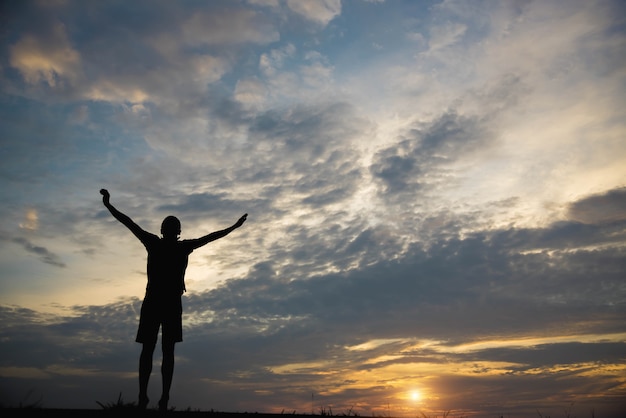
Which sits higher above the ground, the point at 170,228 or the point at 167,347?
the point at 170,228

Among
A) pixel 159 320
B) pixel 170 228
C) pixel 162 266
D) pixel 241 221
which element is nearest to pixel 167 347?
pixel 159 320

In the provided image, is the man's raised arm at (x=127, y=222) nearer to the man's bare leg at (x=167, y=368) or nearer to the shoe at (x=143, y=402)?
the man's bare leg at (x=167, y=368)

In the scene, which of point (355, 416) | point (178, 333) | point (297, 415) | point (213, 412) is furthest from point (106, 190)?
point (355, 416)

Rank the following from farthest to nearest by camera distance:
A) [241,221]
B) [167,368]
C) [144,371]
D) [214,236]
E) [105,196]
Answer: [241,221] < [214,236] < [105,196] < [167,368] < [144,371]

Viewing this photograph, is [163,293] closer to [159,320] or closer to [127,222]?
[159,320]

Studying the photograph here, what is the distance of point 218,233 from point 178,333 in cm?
162

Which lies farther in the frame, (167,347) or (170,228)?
(170,228)

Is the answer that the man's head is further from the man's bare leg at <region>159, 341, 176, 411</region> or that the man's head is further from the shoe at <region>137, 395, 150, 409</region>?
the shoe at <region>137, 395, 150, 409</region>

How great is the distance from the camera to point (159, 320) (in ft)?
22.9

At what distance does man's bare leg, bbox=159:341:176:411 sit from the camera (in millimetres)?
6760

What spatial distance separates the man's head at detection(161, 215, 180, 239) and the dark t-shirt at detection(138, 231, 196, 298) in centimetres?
10

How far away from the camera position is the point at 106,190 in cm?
A: 749

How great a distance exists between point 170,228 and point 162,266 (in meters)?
Result: 0.57

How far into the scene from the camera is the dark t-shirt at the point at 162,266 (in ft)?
23.1
